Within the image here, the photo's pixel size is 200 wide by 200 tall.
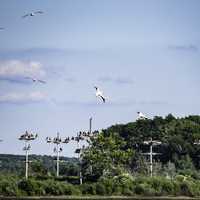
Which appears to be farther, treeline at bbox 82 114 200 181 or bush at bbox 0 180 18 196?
treeline at bbox 82 114 200 181

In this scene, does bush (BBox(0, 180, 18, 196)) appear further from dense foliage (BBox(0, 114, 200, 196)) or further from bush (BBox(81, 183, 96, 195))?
bush (BBox(81, 183, 96, 195))

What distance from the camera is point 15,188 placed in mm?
75625

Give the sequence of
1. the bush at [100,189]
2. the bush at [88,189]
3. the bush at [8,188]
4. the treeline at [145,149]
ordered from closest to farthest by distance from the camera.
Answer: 1. the bush at [8,188]
2. the bush at [88,189]
3. the bush at [100,189]
4. the treeline at [145,149]

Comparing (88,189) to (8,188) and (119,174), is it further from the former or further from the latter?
(8,188)

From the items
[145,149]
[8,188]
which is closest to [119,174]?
[8,188]

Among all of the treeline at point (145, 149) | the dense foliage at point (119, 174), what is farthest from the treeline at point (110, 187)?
the treeline at point (145, 149)

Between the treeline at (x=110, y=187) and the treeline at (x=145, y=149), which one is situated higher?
the treeline at (x=145, y=149)

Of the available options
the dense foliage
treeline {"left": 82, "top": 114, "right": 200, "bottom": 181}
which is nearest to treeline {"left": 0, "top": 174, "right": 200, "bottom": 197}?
the dense foliage

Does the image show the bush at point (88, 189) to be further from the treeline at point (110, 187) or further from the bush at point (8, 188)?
the bush at point (8, 188)

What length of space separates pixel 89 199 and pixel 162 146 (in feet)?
180

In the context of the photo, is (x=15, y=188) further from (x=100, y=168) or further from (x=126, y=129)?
(x=126, y=129)

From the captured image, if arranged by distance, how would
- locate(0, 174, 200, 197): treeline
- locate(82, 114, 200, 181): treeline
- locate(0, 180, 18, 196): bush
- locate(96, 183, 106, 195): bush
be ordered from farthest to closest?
1. locate(82, 114, 200, 181): treeline
2. locate(96, 183, 106, 195): bush
3. locate(0, 174, 200, 197): treeline
4. locate(0, 180, 18, 196): bush

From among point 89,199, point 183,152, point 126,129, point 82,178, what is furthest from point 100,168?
point 126,129

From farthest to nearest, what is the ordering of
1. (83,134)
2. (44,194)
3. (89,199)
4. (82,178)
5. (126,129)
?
1. (126,129)
2. (83,134)
3. (82,178)
4. (44,194)
5. (89,199)
